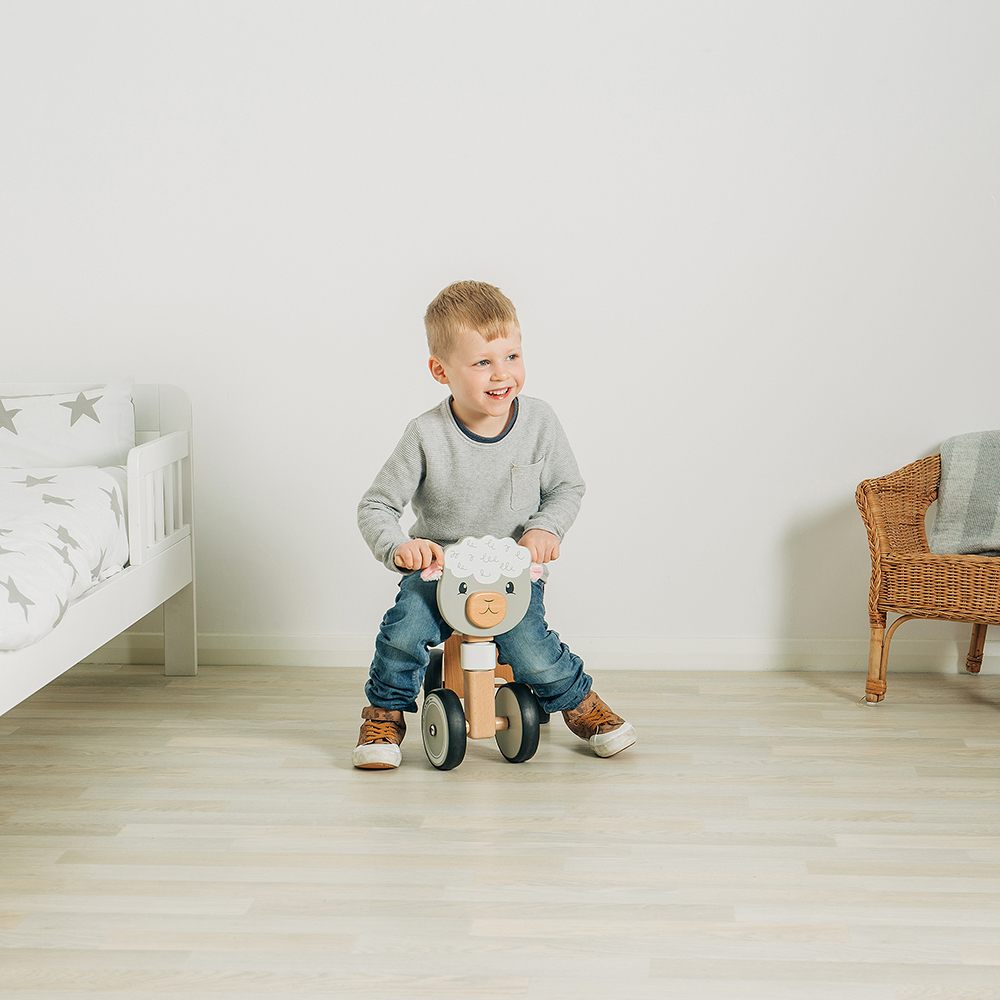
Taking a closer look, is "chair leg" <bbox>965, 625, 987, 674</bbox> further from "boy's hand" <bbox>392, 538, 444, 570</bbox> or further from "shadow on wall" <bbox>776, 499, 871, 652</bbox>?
"boy's hand" <bbox>392, 538, 444, 570</bbox>

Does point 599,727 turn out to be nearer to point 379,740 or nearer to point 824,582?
point 379,740

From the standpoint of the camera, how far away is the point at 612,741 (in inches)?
85.6

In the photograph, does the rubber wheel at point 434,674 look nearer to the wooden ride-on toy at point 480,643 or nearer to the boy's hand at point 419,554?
the wooden ride-on toy at point 480,643

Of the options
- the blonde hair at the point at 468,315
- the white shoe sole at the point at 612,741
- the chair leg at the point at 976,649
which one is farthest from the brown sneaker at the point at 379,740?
the chair leg at the point at 976,649

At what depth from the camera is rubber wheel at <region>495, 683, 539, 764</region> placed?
6.94 ft

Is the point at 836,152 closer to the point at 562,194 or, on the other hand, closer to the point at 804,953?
the point at 562,194

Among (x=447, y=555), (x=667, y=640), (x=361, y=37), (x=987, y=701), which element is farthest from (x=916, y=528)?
(x=361, y=37)

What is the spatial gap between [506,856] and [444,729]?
1.17ft

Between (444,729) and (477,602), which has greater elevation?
(477,602)

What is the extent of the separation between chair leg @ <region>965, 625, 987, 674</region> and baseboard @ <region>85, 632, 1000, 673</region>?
23 millimetres

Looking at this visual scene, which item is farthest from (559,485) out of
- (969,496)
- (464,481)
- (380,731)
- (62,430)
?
(62,430)

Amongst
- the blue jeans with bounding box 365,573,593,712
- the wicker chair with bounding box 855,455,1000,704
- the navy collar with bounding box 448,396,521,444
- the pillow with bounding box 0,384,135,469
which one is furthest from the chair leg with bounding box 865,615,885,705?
the pillow with bounding box 0,384,135,469

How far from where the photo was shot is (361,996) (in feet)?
4.52

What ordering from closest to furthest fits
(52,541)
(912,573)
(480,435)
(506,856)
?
(506,856) → (52,541) → (480,435) → (912,573)
